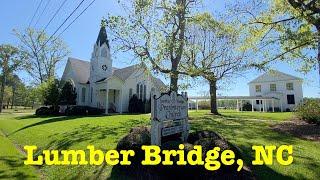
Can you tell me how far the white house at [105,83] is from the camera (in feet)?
120

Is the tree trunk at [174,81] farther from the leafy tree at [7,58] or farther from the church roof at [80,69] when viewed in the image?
the leafy tree at [7,58]

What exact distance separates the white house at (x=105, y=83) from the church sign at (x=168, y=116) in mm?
26381

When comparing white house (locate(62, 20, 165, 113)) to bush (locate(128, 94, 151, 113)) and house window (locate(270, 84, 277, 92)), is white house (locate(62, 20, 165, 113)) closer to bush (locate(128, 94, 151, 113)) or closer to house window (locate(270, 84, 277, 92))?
bush (locate(128, 94, 151, 113))

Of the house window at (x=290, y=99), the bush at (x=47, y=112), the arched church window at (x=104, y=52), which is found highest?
the arched church window at (x=104, y=52)

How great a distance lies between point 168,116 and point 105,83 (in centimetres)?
2790

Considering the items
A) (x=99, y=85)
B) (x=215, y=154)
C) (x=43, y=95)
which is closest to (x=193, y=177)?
(x=215, y=154)

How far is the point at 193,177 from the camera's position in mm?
6691

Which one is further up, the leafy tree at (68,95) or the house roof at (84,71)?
the house roof at (84,71)

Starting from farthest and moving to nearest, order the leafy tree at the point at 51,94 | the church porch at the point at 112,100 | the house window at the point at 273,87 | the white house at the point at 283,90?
the house window at the point at 273,87 → the white house at the point at 283,90 → the church porch at the point at 112,100 → the leafy tree at the point at 51,94

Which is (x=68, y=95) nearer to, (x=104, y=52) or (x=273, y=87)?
(x=104, y=52)

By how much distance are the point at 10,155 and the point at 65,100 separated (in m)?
25.9

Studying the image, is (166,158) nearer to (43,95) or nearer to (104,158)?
(104,158)

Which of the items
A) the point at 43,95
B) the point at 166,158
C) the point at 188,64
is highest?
the point at 188,64

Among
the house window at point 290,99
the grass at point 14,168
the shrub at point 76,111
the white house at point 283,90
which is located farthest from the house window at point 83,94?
the house window at point 290,99
